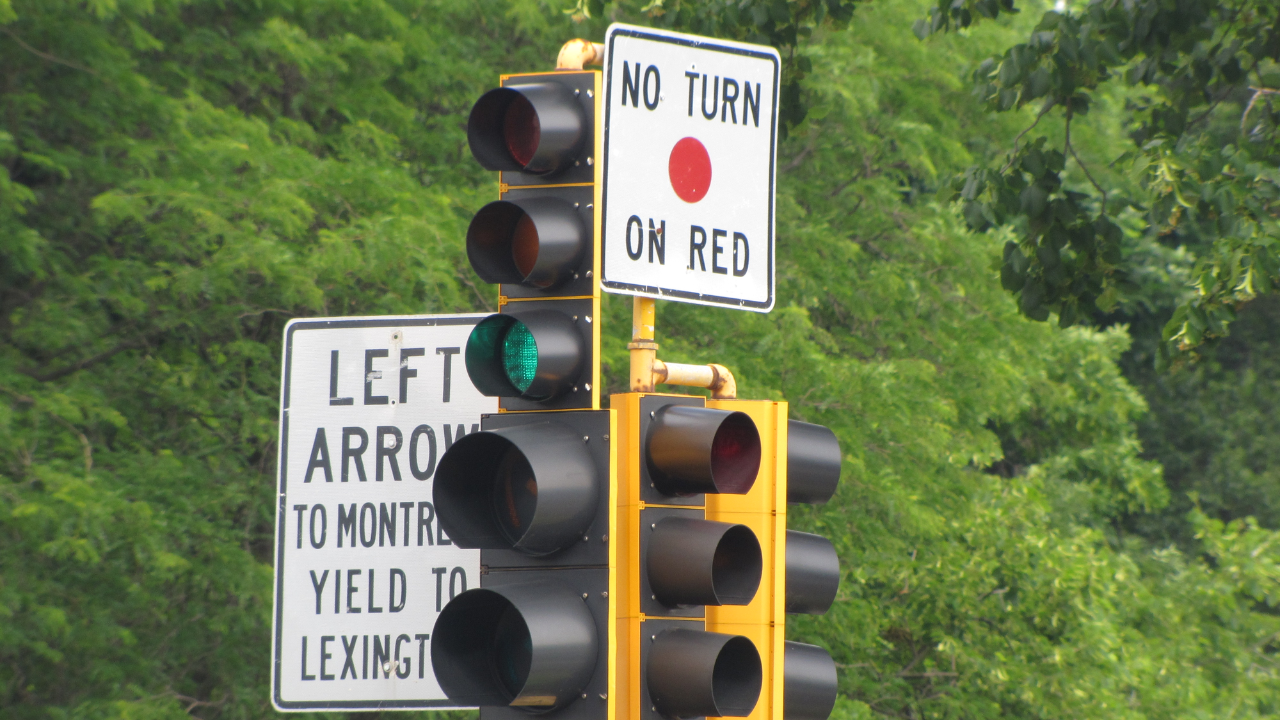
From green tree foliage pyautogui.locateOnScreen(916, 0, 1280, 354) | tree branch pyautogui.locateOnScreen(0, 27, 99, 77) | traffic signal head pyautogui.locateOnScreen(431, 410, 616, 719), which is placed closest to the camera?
traffic signal head pyautogui.locateOnScreen(431, 410, 616, 719)

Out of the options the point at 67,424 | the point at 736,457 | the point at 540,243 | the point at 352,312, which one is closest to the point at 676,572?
the point at 736,457

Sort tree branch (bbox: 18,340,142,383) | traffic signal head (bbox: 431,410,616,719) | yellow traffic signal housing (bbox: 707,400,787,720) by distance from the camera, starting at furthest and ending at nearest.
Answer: tree branch (bbox: 18,340,142,383) → yellow traffic signal housing (bbox: 707,400,787,720) → traffic signal head (bbox: 431,410,616,719)

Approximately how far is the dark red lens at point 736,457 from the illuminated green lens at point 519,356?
21.9 inches

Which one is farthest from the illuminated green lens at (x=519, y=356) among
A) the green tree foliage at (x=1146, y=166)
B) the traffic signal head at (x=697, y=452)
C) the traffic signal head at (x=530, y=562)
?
the green tree foliage at (x=1146, y=166)

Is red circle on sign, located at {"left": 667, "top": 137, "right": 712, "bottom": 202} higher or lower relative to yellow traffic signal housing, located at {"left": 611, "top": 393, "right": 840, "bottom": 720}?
higher

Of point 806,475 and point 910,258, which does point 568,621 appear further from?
point 910,258

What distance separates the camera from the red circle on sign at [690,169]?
424cm

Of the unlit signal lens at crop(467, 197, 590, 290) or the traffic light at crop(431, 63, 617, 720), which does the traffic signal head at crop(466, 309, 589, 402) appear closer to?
the traffic light at crop(431, 63, 617, 720)

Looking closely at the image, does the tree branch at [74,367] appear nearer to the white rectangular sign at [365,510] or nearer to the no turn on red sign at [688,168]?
the white rectangular sign at [365,510]

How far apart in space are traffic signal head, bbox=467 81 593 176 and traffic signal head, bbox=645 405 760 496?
78 centimetres

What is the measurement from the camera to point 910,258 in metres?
13.2

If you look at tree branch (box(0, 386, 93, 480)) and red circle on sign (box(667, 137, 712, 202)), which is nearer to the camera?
red circle on sign (box(667, 137, 712, 202))

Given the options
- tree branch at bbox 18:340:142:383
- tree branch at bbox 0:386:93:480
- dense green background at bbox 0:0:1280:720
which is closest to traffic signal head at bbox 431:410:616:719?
dense green background at bbox 0:0:1280:720

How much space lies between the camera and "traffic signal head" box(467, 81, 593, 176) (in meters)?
4.03
